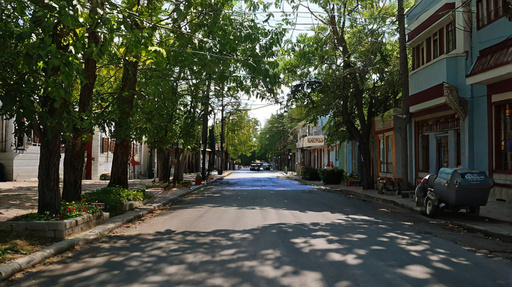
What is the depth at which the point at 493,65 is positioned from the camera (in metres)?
13.8

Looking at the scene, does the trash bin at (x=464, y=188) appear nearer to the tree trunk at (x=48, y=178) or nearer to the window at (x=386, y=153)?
the tree trunk at (x=48, y=178)

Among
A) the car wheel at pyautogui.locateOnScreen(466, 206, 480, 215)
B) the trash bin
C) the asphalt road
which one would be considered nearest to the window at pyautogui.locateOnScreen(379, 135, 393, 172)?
the car wheel at pyautogui.locateOnScreen(466, 206, 480, 215)

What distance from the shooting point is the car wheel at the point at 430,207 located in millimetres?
12555

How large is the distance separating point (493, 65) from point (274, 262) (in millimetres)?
11201

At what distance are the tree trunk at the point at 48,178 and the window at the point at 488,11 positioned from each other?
46.6ft

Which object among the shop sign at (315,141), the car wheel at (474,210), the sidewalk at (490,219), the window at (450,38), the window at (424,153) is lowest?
the sidewalk at (490,219)

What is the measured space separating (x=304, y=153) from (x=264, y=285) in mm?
62248

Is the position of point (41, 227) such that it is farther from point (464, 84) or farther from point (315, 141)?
point (315, 141)

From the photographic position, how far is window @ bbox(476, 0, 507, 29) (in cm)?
1468

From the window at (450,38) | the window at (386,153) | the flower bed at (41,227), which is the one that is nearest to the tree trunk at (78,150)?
the flower bed at (41,227)

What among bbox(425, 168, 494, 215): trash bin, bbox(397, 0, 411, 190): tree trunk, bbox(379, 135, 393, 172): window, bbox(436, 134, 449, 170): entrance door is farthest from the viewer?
bbox(379, 135, 393, 172): window

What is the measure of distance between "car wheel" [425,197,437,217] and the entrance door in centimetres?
707

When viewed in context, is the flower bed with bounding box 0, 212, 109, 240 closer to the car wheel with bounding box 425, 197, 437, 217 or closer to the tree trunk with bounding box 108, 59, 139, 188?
the tree trunk with bounding box 108, 59, 139, 188

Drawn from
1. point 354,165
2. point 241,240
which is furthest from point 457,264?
point 354,165
